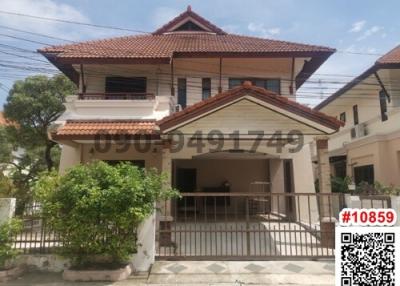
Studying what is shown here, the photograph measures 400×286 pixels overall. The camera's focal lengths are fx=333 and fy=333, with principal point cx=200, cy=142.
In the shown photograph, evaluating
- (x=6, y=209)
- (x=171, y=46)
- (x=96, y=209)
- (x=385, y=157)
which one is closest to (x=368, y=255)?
(x=96, y=209)

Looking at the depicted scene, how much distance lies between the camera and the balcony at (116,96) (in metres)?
12.1

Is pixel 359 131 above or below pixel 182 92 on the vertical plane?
below

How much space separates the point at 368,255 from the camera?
2.90 m

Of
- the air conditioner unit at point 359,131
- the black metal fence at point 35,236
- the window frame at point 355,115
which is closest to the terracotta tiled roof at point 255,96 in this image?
the black metal fence at point 35,236

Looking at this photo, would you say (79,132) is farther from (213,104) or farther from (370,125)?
(370,125)

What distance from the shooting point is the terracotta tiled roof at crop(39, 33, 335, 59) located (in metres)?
12.3

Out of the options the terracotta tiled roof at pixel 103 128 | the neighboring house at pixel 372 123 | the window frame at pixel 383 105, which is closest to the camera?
the terracotta tiled roof at pixel 103 128

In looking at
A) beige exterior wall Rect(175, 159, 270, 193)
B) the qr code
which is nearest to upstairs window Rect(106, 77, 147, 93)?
beige exterior wall Rect(175, 159, 270, 193)

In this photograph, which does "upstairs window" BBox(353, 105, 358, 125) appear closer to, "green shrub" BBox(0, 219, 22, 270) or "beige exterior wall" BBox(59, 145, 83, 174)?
"beige exterior wall" BBox(59, 145, 83, 174)

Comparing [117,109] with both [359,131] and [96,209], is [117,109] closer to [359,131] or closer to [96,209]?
[96,209]

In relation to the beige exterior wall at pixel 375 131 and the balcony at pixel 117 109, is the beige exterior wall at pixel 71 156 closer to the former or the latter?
the balcony at pixel 117 109

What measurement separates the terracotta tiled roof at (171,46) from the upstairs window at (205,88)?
1235mm

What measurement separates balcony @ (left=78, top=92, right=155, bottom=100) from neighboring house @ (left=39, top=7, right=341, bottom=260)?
4 centimetres

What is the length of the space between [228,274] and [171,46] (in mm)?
9822
